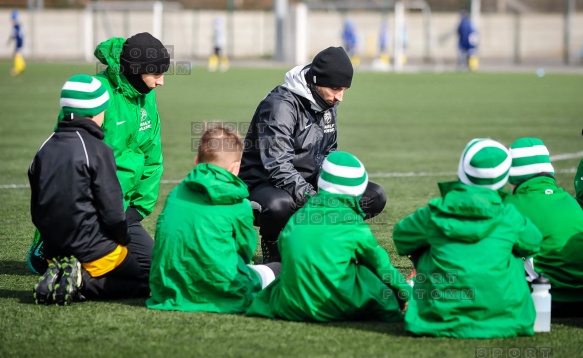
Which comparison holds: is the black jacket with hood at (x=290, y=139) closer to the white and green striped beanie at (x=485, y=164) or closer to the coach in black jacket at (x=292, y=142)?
the coach in black jacket at (x=292, y=142)

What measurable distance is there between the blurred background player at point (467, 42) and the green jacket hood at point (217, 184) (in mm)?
35960

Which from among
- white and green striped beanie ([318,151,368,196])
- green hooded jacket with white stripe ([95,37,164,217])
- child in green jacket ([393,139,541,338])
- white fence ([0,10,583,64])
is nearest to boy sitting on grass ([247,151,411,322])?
white and green striped beanie ([318,151,368,196])

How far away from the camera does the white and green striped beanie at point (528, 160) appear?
5891mm

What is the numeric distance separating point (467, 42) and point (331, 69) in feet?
115

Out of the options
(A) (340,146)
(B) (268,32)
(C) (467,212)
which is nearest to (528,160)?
(C) (467,212)

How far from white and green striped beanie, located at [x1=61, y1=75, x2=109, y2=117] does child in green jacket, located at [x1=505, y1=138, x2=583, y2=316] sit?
264 cm

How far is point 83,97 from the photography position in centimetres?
595

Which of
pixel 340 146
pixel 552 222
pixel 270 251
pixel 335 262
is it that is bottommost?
pixel 270 251

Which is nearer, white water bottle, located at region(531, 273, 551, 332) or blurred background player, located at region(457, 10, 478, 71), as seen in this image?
white water bottle, located at region(531, 273, 551, 332)

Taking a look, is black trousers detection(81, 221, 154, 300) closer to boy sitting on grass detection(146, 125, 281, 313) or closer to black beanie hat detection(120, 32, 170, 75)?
boy sitting on grass detection(146, 125, 281, 313)

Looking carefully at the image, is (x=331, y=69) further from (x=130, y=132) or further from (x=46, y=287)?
(x=46, y=287)

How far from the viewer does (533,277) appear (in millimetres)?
5797

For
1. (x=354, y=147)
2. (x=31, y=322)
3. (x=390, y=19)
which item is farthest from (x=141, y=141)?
(x=390, y=19)

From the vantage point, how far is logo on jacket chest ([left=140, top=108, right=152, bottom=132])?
279 inches
